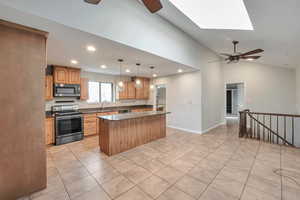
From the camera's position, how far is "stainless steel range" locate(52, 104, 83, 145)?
3896 mm

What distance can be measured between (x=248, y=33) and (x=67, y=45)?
163 inches

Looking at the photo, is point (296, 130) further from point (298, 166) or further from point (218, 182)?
point (218, 182)

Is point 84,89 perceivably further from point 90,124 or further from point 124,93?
point 124,93

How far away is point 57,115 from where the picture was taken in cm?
392

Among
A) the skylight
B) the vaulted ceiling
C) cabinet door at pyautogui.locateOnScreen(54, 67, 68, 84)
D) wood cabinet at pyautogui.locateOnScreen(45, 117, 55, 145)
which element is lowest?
wood cabinet at pyautogui.locateOnScreen(45, 117, 55, 145)

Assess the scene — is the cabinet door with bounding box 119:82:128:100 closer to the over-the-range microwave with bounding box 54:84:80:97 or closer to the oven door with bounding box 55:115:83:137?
the over-the-range microwave with bounding box 54:84:80:97

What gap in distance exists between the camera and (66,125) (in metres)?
4.04

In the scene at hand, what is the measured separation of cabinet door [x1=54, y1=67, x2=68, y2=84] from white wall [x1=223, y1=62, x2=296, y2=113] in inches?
287

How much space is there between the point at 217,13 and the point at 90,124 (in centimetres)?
512

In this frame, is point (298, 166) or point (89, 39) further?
point (298, 166)

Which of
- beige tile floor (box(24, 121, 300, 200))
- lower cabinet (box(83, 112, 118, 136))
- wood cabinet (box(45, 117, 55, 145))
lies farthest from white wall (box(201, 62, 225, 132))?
wood cabinet (box(45, 117, 55, 145))

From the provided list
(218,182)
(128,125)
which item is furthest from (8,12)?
(218,182)

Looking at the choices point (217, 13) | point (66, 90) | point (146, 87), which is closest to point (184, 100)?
point (146, 87)

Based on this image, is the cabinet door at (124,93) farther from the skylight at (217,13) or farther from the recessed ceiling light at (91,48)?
the skylight at (217,13)
